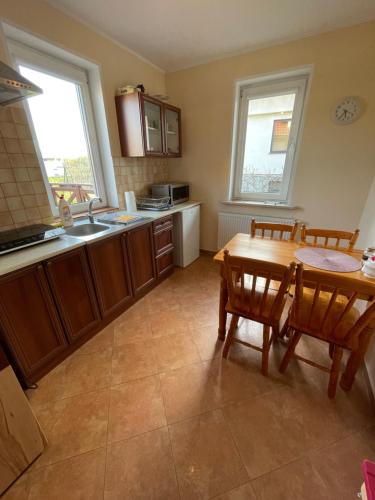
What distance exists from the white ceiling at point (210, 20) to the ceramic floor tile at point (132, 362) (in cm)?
279

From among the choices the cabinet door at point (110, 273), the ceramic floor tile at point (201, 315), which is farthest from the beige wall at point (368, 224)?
the cabinet door at point (110, 273)

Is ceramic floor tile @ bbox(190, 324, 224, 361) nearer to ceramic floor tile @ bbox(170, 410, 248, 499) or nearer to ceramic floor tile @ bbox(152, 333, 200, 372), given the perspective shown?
ceramic floor tile @ bbox(152, 333, 200, 372)

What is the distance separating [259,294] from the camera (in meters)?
1.51

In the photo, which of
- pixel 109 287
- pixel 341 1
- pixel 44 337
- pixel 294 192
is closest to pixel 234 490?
pixel 44 337

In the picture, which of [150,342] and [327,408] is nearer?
[327,408]

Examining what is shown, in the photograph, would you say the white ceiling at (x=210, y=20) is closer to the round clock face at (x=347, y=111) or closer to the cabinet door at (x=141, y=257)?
the round clock face at (x=347, y=111)

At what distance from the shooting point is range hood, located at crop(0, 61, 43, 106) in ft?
3.83

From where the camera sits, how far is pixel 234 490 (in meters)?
0.97

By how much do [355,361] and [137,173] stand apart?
2829mm

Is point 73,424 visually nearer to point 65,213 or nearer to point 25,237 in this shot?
point 25,237

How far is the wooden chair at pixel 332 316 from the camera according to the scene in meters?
1.03

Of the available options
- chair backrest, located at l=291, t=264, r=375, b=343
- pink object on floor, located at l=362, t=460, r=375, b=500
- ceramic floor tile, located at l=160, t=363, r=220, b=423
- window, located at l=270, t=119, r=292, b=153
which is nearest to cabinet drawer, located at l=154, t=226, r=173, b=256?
ceramic floor tile, located at l=160, t=363, r=220, b=423

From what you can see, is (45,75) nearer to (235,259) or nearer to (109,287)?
(109,287)

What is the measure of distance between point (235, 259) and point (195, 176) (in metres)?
2.26
